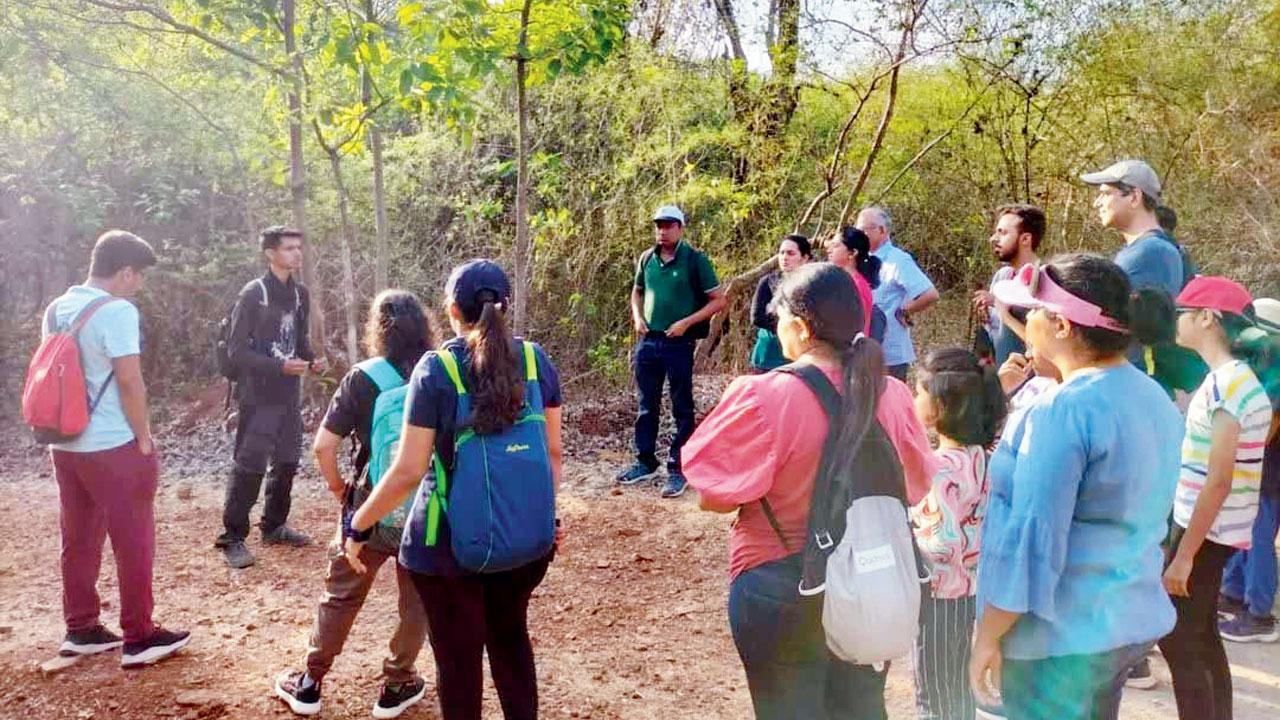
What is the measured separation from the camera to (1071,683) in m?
2.07

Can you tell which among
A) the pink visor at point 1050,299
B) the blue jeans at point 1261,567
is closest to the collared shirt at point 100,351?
the pink visor at point 1050,299

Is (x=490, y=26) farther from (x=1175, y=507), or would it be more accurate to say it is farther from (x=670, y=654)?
(x=1175, y=507)

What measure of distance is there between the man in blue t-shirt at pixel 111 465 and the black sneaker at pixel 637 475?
3.27 meters

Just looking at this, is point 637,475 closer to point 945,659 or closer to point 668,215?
point 668,215

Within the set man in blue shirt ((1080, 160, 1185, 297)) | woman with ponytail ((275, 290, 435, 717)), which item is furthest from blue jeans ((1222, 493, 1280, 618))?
woman with ponytail ((275, 290, 435, 717))

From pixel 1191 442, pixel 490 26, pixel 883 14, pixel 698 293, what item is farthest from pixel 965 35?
pixel 1191 442

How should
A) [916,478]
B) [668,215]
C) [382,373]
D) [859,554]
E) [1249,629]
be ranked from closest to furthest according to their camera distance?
[859,554]
[916,478]
[382,373]
[1249,629]
[668,215]

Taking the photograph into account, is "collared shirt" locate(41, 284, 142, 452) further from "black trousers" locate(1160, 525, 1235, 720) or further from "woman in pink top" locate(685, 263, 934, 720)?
"black trousers" locate(1160, 525, 1235, 720)

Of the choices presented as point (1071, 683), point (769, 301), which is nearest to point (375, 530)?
point (1071, 683)

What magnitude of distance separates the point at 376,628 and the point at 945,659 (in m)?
2.76

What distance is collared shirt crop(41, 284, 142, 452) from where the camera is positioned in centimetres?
381

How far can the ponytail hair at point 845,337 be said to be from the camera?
7.34 ft

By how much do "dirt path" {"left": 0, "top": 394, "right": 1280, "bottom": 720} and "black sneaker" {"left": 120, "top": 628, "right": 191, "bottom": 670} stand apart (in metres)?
0.06

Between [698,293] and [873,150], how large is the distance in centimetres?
190
